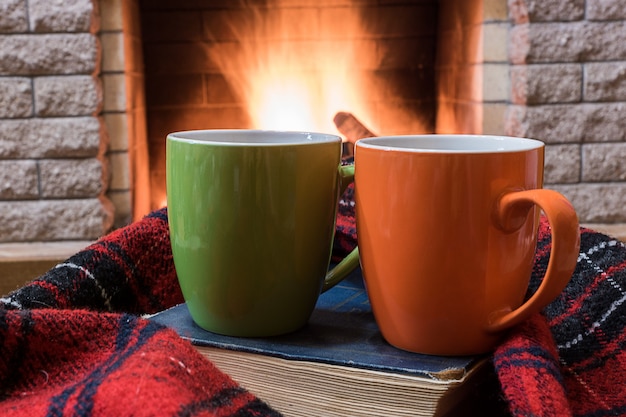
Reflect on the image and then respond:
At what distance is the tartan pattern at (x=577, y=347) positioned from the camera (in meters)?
0.41

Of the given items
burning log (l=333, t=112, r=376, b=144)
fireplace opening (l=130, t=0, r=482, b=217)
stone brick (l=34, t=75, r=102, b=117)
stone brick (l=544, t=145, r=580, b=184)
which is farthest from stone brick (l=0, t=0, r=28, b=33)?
stone brick (l=544, t=145, r=580, b=184)

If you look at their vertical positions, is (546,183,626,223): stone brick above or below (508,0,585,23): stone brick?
below

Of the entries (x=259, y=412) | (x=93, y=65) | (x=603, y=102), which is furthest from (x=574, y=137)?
(x=259, y=412)

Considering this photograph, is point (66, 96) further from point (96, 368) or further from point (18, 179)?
point (96, 368)

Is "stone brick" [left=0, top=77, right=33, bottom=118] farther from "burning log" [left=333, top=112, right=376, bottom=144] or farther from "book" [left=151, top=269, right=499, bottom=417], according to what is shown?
"book" [left=151, top=269, right=499, bottom=417]

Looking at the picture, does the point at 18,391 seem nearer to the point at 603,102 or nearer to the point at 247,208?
the point at 247,208

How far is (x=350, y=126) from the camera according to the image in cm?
187

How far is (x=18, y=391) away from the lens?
1.38 ft

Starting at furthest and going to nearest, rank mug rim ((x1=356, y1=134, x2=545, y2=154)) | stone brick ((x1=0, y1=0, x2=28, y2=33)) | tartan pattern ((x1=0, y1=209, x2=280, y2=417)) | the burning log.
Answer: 1. the burning log
2. stone brick ((x1=0, y1=0, x2=28, y2=33))
3. mug rim ((x1=356, y1=134, x2=545, y2=154))
4. tartan pattern ((x1=0, y1=209, x2=280, y2=417))

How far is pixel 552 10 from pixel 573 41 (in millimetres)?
79

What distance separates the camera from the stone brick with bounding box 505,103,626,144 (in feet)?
5.15

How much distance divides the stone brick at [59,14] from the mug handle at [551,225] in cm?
132

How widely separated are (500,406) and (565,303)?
0.13 metres

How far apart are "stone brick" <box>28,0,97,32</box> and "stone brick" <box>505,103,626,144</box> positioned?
3.07 ft
